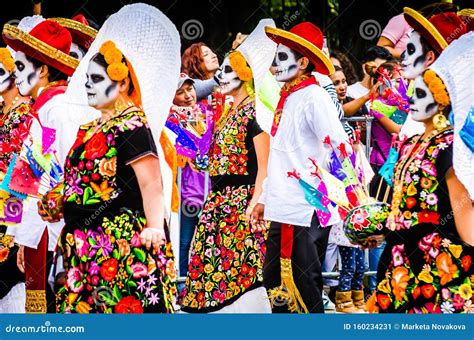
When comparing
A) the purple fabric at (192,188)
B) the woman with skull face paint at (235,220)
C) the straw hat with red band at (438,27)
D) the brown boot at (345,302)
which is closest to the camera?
the straw hat with red band at (438,27)

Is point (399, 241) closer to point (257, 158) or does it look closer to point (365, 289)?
point (257, 158)

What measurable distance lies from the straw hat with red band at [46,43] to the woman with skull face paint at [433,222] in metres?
2.32

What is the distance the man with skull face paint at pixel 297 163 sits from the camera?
843cm

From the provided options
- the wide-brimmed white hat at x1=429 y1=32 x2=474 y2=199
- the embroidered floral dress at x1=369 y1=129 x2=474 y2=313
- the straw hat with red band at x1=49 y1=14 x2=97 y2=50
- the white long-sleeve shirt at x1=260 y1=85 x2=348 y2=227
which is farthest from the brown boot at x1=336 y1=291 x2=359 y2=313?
the wide-brimmed white hat at x1=429 y1=32 x2=474 y2=199

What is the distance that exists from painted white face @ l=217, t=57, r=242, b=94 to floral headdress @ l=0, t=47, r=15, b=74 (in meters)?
1.37

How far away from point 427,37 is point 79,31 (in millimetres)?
2390

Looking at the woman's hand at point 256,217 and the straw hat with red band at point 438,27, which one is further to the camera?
the woman's hand at point 256,217

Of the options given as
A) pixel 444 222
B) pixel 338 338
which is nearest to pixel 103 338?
pixel 338 338

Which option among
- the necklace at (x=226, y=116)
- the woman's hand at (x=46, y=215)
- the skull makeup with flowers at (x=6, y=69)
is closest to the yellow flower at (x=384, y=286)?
the woman's hand at (x=46, y=215)

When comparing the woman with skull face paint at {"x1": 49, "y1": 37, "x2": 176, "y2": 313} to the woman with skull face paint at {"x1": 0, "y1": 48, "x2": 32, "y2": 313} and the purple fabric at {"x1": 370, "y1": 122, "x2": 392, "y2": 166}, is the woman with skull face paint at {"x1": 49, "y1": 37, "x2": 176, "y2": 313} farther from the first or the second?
the purple fabric at {"x1": 370, "y1": 122, "x2": 392, "y2": 166}

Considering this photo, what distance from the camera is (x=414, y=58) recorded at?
25.4 ft

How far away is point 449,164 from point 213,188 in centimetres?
229

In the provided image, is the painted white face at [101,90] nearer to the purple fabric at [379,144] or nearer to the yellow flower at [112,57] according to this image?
the yellow flower at [112,57]

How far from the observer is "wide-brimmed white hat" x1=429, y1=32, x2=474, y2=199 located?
7.11 meters
